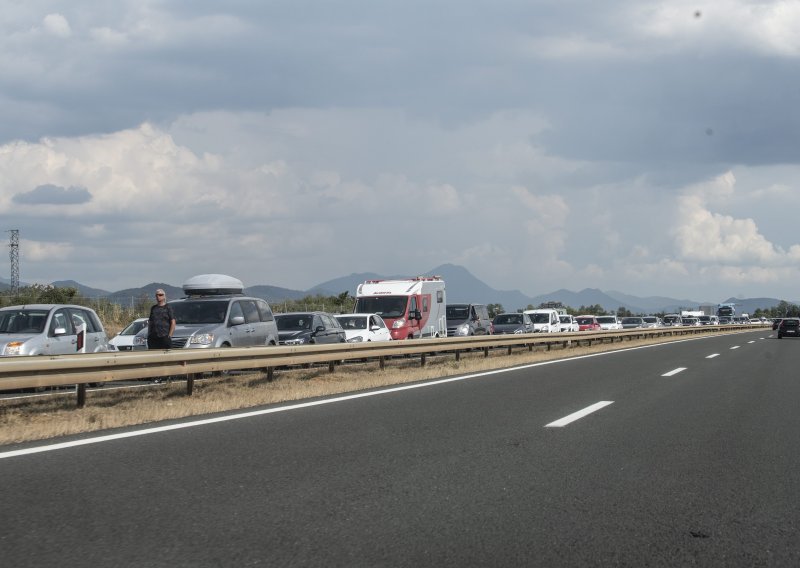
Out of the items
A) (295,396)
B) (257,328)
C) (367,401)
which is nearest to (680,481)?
(367,401)

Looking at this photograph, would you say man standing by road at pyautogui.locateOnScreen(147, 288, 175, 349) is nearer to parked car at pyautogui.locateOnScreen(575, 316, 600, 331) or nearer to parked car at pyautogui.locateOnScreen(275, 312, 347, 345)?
→ parked car at pyautogui.locateOnScreen(275, 312, 347, 345)

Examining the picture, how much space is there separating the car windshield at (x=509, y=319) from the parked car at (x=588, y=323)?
38.9 ft

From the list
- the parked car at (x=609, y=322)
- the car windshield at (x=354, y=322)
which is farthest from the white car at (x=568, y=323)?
the car windshield at (x=354, y=322)

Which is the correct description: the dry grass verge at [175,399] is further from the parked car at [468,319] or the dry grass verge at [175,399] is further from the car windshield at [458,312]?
the car windshield at [458,312]

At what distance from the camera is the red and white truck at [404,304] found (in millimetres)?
29531

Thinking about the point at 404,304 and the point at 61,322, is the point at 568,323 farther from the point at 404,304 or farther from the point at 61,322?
the point at 61,322

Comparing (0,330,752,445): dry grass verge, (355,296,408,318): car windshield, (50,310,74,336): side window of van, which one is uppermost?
(355,296,408,318): car windshield

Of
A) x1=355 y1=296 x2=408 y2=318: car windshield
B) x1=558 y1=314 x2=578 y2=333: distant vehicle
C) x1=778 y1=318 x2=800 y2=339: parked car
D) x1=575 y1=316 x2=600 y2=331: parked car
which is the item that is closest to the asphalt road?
x1=355 y1=296 x2=408 y2=318: car windshield

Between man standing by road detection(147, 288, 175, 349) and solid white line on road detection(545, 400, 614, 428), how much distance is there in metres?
7.96

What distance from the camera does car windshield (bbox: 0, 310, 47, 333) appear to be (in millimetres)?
15672

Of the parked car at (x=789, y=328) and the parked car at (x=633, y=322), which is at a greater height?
the parked car at (x=633, y=322)

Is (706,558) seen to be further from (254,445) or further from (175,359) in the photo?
(175,359)

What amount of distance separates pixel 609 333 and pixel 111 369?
28.6m

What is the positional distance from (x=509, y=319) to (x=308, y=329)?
56.6 ft
